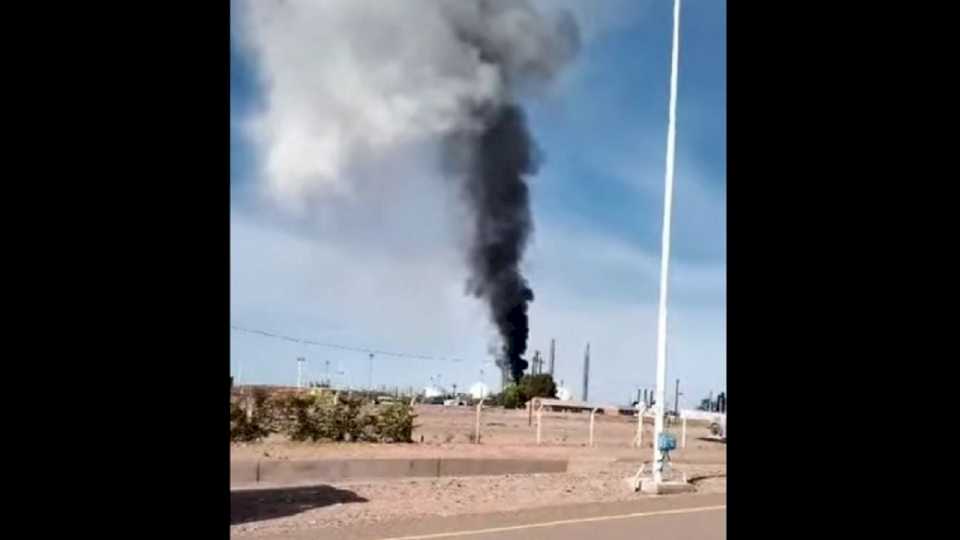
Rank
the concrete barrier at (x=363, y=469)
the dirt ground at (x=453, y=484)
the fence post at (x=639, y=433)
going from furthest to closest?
1. the fence post at (x=639, y=433)
2. the concrete barrier at (x=363, y=469)
3. the dirt ground at (x=453, y=484)

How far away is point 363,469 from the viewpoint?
10836mm

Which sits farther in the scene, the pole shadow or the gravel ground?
the pole shadow

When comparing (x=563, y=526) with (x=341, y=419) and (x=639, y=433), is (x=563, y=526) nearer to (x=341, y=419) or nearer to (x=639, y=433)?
(x=341, y=419)

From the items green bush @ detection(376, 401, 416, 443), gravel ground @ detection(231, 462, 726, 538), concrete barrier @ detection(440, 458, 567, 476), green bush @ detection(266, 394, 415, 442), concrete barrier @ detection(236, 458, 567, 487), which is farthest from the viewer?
green bush @ detection(376, 401, 416, 443)

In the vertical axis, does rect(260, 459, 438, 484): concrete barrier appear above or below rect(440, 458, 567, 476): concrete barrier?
above

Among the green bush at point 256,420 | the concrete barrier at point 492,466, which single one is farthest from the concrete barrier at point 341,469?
the green bush at point 256,420

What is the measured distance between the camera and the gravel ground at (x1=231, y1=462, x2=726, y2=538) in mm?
7895

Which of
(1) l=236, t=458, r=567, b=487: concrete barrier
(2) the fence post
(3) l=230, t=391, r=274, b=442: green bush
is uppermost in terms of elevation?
(3) l=230, t=391, r=274, b=442: green bush

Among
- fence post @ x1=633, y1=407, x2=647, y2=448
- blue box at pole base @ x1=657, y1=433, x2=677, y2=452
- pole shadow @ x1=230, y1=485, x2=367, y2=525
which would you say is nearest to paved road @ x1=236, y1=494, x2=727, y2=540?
pole shadow @ x1=230, y1=485, x2=367, y2=525

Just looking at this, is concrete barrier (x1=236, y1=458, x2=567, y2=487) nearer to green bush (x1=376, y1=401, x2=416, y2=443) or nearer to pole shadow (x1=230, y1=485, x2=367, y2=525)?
pole shadow (x1=230, y1=485, x2=367, y2=525)

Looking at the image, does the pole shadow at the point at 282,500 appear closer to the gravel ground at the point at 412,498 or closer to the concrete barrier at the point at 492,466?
the gravel ground at the point at 412,498

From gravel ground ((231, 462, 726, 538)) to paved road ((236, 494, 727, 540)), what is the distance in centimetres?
34

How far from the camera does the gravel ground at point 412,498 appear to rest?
7895mm
